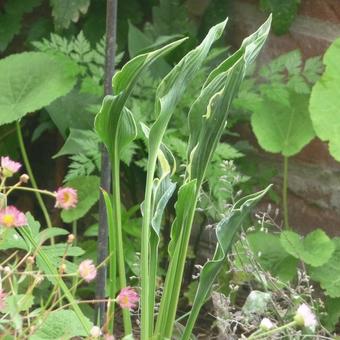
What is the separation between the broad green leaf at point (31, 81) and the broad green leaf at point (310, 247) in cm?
56

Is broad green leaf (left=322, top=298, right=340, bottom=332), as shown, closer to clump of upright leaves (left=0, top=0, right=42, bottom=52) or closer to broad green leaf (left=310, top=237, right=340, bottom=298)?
broad green leaf (left=310, top=237, right=340, bottom=298)

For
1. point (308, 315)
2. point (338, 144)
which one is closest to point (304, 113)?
point (338, 144)

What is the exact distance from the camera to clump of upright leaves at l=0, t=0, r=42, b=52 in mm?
2422

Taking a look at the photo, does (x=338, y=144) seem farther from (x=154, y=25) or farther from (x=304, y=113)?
(x=154, y=25)

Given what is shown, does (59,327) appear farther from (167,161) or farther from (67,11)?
(67,11)

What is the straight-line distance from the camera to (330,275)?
1.92m

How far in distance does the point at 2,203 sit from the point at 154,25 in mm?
1025

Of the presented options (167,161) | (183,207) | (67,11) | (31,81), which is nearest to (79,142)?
(31,81)

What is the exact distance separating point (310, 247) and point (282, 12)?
570 millimetres

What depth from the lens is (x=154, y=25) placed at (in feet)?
7.44

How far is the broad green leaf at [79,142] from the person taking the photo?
201 centimetres

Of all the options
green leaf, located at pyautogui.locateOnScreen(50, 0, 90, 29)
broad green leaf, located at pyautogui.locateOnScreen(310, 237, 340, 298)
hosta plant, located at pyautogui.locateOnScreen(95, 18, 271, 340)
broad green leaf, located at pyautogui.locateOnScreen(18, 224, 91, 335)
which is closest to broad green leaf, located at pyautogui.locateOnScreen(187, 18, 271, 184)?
hosta plant, located at pyautogui.locateOnScreen(95, 18, 271, 340)

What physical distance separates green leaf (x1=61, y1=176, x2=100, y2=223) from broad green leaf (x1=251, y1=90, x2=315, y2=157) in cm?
35

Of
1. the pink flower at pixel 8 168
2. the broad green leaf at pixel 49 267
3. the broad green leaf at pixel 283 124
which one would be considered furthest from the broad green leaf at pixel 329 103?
the pink flower at pixel 8 168
